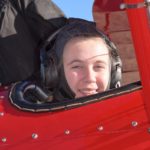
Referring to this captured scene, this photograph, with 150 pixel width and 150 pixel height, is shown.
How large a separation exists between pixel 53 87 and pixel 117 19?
0.65m

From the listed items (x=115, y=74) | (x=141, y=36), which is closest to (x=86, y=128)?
(x=141, y=36)

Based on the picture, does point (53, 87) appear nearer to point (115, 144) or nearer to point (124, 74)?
point (115, 144)

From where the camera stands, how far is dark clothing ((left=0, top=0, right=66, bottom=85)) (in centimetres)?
225

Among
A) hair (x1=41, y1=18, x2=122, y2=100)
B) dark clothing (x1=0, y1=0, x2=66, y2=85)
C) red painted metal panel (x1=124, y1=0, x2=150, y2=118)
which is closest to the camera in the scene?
red painted metal panel (x1=124, y1=0, x2=150, y2=118)

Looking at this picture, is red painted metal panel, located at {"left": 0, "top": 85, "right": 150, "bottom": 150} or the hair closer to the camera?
red painted metal panel, located at {"left": 0, "top": 85, "right": 150, "bottom": 150}

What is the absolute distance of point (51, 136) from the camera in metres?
1.39

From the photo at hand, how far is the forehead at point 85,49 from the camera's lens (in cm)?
187

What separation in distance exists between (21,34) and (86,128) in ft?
3.21

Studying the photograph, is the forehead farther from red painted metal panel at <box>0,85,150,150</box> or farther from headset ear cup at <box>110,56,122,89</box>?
red painted metal panel at <box>0,85,150,150</box>

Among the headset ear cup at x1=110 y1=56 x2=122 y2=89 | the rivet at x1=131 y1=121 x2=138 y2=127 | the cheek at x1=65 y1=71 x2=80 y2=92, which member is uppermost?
the rivet at x1=131 y1=121 x2=138 y2=127

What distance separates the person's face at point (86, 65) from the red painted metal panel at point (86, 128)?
420 millimetres

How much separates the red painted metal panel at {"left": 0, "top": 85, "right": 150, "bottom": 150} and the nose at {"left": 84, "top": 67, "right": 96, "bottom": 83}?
40cm

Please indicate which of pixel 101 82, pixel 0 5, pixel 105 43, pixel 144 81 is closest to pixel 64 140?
pixel 144 81

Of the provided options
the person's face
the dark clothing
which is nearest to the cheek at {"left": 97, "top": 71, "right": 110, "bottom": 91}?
the person's face
